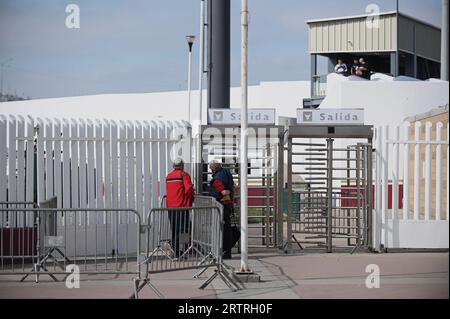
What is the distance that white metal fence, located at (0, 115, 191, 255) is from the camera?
1402 cm

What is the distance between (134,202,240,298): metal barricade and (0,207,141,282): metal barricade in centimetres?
52

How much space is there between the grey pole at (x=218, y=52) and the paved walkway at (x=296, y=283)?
4.59 metres

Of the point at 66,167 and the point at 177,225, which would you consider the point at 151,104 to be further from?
the point at 177,225

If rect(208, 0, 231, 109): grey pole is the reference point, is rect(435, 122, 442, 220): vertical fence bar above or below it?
below

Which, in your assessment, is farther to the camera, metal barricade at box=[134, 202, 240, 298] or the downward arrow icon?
the downward arrow icon

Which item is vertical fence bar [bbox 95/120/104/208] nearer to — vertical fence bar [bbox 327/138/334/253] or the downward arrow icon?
the downward arrow icon

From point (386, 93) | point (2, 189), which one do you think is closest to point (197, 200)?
point (2, 189)

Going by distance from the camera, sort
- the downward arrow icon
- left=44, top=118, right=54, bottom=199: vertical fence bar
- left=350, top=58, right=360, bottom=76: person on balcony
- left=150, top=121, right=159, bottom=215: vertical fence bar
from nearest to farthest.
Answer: left=44, top=118, right=54, bottom=199: vertical fence bar, left=150, top=121, right=159, bottom=215: vertical fence bar, the downward arrow icon, left=350, top=58, right=360, bottom=76: person on balcony

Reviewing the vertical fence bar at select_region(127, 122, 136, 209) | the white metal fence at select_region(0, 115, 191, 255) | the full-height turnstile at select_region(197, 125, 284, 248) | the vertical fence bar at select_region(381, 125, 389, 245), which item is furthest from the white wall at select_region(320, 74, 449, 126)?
the vertical fence bar at select_region(127, 122, 136, 209)

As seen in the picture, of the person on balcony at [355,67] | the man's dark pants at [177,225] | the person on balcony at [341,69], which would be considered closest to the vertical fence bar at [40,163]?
the man's dark pants at [177,225]

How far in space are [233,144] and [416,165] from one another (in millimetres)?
3744

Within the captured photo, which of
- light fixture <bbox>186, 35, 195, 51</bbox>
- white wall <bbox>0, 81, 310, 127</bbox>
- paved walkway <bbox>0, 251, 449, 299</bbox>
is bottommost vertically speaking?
paved walkway <bbox>0, 251, 449, 299</bbox>

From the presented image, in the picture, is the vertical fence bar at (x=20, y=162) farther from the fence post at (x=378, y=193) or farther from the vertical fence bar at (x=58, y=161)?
the fence post at (x=378, y=193)
